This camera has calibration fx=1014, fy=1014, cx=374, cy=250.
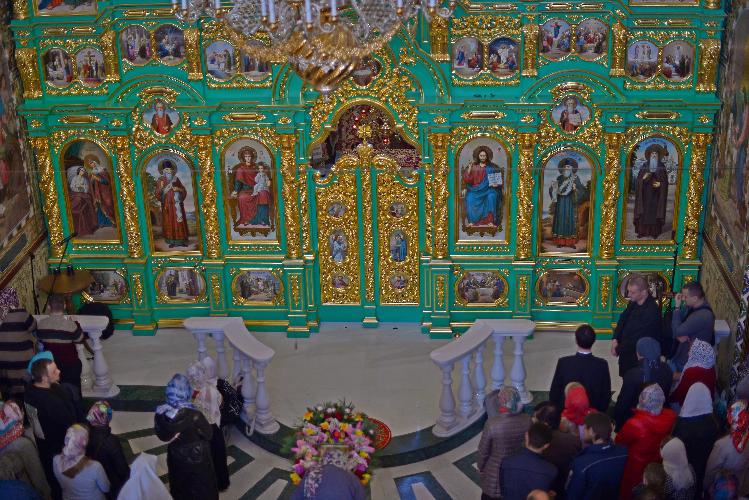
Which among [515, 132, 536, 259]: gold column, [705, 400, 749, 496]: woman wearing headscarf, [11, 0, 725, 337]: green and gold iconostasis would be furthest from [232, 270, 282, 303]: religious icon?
[705, 400, 749, 496]: woman wearing headscarf

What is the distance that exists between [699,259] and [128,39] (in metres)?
7.77

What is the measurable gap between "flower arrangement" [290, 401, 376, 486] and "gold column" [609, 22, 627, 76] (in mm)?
5977

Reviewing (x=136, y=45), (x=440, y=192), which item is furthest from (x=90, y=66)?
(x=440, y=192)

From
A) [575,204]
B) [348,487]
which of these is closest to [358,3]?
[348,487]

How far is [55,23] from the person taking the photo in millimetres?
12469

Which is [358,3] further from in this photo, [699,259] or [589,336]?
[699,259]

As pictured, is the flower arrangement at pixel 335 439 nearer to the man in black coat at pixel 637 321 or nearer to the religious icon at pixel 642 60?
the man in black coat at pixel 637 321

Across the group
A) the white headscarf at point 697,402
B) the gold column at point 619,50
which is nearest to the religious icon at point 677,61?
the gold column at point 619,50

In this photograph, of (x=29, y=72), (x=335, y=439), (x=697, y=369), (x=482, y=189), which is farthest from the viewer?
(x=482, y=189)

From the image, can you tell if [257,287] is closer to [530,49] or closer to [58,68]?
[58,68]

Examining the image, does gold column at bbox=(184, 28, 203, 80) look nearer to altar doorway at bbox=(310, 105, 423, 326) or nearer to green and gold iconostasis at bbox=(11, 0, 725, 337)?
green and gold iconostasis at bbox=(11, 0, 725, 337)

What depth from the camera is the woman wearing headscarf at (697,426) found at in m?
8.36

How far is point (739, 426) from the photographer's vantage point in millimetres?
8164

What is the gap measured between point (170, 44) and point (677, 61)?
245 inches
